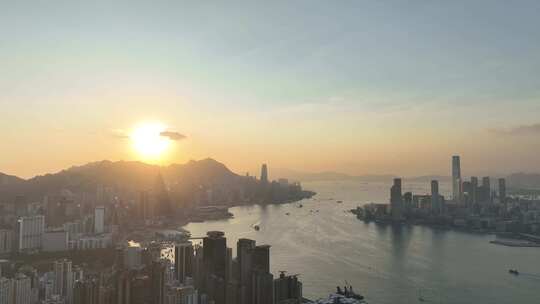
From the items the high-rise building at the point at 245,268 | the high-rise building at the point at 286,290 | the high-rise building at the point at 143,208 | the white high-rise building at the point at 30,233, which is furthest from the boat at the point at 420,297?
the high-rise building at the point at 143,208

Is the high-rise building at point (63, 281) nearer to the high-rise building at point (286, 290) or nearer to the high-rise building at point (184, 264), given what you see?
the high-rise building at point (184, 264)

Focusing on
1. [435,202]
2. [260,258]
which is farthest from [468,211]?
[260,258]

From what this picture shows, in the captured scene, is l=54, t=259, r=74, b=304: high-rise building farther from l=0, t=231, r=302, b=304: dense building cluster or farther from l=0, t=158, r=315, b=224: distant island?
l=0, t=158, r=315, b=224: distant island

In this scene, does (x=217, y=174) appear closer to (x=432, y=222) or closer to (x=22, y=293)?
(x=432, y=222)

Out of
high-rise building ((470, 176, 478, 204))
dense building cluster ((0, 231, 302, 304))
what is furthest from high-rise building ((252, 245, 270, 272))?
high-rise building ((470, 176, 478, 204))

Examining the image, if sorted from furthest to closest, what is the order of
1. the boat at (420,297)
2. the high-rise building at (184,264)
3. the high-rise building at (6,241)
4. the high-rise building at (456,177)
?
the high-rise building at (456,177) → the high-rise building at (6,241) → the high-rise building at (184,264) → the boat at (420,297)

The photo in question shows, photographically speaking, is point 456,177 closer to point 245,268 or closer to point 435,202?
point 435,202

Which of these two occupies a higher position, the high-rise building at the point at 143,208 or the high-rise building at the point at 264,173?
the high-rise building at the point at 264,173

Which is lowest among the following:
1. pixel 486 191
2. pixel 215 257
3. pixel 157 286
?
pixel 157 286

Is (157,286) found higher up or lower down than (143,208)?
lower down
